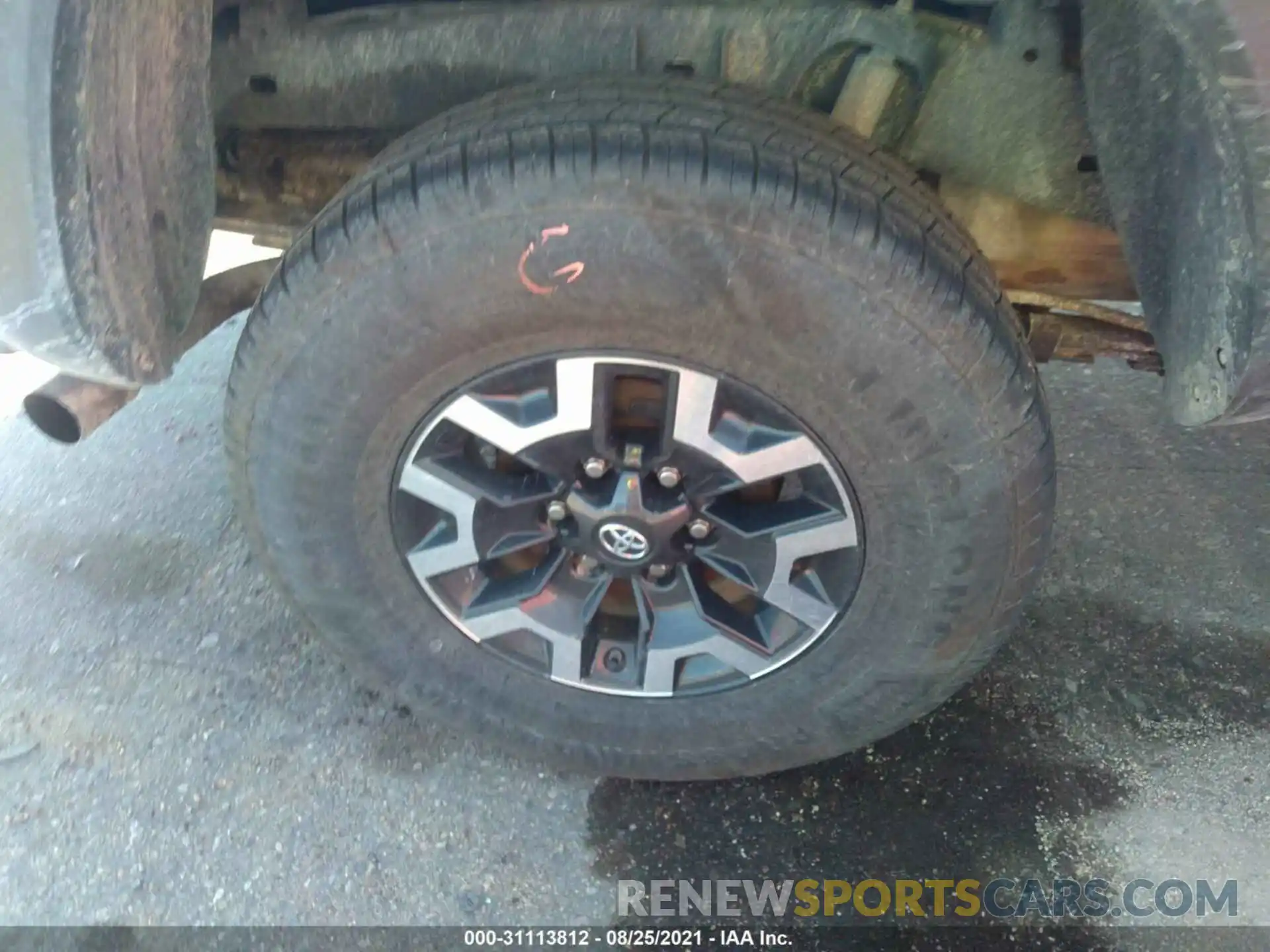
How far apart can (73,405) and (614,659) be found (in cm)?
113

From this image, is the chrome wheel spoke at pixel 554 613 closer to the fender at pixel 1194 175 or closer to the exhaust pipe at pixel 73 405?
the exhaust pipe at pixel 73 405

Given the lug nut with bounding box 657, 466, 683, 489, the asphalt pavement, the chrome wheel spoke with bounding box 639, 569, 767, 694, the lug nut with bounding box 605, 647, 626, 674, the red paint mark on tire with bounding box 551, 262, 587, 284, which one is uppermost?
the red paint mark on tire with bounding box 551, 262, 587, 284

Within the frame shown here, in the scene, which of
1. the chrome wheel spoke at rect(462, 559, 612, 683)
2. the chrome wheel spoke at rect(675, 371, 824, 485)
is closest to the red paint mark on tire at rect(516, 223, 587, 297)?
the chrome wheel spoke at rect(675, 371, 824, 485)

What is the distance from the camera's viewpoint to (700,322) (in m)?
1.39

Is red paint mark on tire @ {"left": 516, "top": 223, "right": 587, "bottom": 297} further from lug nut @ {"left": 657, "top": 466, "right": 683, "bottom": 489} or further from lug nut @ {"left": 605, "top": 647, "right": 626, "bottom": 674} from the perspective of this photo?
lug nut @ {"left": 605, "top": 647, "right": 626, "bottom": 674}

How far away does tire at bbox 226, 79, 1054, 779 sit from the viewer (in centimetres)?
134

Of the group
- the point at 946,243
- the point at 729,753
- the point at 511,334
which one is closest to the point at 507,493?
the point at 511,334

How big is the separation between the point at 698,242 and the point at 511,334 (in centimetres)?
31

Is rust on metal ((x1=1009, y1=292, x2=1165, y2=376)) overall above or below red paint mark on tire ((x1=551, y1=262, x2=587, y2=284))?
below

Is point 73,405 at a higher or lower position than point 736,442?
lower

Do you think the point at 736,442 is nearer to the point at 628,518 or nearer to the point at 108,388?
the point at 628,518

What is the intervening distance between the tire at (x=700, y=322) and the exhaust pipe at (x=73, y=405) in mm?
437

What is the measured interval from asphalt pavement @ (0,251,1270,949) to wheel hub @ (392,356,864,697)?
36 centimetres

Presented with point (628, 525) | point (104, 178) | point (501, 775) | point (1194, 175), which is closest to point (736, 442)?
point (628, 525)
